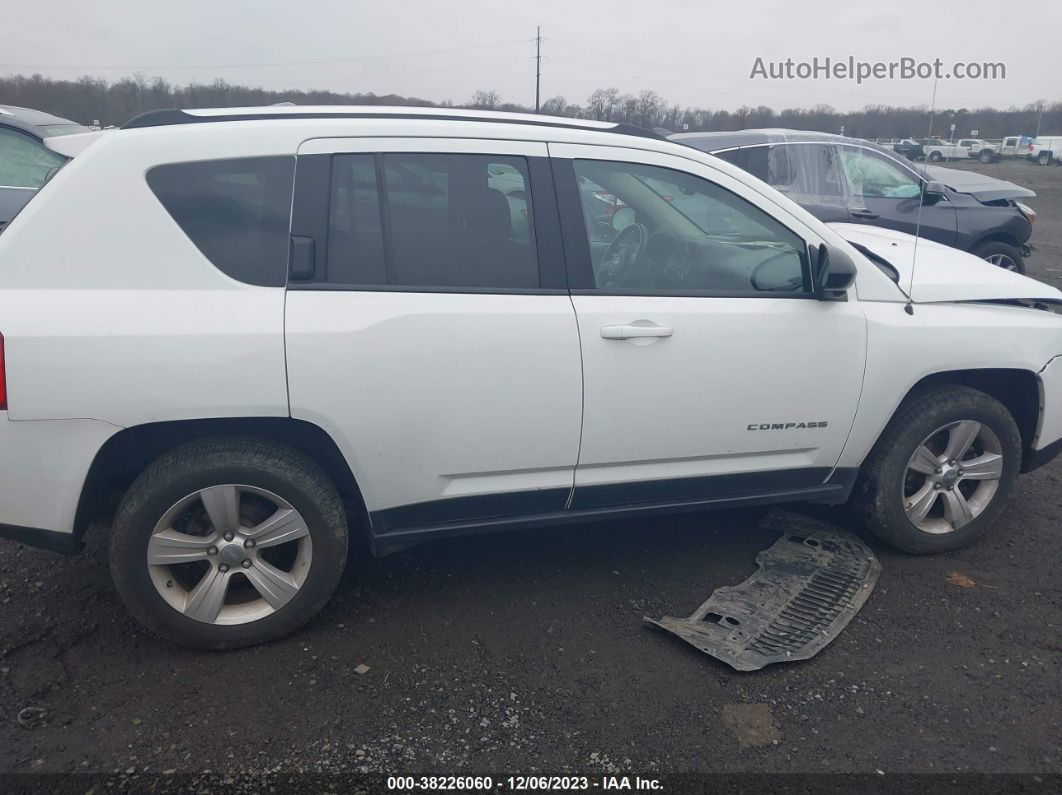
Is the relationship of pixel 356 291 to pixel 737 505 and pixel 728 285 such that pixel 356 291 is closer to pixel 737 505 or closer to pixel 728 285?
pixel 728 285

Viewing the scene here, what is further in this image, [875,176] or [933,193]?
[875,176]

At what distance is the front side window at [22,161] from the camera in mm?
7289

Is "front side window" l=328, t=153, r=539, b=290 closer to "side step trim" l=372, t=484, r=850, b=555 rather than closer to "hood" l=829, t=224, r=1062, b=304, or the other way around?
"side step trim" l=372, t=484, r=850, b=555

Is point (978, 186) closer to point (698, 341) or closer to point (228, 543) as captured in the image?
point (698, 341)

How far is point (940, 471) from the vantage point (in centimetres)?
390

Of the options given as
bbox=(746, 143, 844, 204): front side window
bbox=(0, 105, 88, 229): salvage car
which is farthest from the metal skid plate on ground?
bbox=(0, 105, 88, 229): salvage car

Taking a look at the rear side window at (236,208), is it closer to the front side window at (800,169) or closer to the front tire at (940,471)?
the front tire at (940,471)

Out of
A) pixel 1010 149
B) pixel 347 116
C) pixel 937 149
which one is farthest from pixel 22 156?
pixel 1010 149

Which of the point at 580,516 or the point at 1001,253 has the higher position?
the point at 1001,253

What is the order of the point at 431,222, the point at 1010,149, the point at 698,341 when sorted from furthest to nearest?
the point at 1010,149
the point at 698,341
the point at 431,222

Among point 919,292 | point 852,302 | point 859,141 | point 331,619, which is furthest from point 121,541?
point 859,141

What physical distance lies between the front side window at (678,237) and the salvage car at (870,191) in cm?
499

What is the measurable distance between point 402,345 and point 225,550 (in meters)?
0.97

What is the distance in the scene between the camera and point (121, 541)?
2.89 metres
